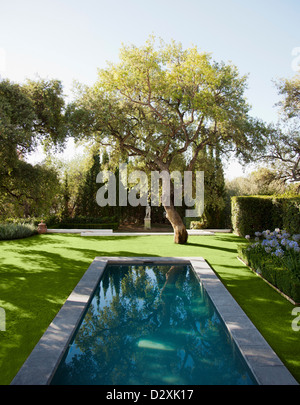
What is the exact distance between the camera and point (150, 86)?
45.3ft

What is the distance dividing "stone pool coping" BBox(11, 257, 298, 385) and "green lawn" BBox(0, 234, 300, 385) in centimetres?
17

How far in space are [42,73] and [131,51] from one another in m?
4.69

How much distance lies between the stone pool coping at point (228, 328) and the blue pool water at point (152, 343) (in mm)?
150

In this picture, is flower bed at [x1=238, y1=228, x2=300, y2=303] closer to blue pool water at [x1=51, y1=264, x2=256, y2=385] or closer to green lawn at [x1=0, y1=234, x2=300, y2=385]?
green lawn at [x1=0, y1=234, x2=300, y2=385]

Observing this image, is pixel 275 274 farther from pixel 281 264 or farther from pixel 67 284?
pixel 67 284

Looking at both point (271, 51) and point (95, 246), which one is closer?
point (271, 51)

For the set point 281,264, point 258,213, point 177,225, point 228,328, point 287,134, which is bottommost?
point 228,328

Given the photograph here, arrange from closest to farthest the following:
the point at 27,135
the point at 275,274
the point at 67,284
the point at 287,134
→ 1. the point at 275,274
2. the point at 67,284
3. the point at 27,135
4. the point at 287,134

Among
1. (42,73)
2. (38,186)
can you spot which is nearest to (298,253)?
(38,186)

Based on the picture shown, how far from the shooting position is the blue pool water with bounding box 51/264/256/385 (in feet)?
13.9

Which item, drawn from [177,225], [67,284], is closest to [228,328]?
[67,284]

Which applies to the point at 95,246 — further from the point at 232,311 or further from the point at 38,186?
the point at 232,311

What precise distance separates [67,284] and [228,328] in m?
4.63

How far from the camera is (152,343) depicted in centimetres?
526
